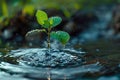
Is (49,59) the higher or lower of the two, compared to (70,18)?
lower

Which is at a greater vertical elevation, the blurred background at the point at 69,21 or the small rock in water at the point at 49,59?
the blurred background at the point at 69,21

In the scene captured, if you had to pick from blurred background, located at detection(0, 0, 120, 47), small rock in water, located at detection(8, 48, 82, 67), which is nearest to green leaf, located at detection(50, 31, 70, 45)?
small rock in water, located at detection(8, 48, 82, 67)

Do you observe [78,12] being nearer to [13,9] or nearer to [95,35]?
[95,35]

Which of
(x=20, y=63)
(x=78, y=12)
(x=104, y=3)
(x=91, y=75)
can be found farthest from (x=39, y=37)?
(x=91, y=75)

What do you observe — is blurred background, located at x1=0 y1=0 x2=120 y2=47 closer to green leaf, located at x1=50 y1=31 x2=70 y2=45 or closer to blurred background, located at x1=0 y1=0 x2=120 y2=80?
blurred background, located at x1=0 y1=0 x2=120 y2=80

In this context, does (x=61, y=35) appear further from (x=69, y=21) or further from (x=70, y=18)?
(x=70, y=18)

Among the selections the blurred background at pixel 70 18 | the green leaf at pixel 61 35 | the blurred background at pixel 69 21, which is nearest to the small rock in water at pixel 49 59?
the green leaf at pixel 61 35

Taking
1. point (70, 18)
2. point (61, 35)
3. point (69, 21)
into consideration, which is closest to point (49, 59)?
point (61, 35)

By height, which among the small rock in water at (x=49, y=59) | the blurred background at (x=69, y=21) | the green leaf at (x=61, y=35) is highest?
the blurred background at (x=69, y=21)

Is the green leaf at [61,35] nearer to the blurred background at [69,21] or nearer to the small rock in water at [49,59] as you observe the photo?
the small rock in water at [49,59]
